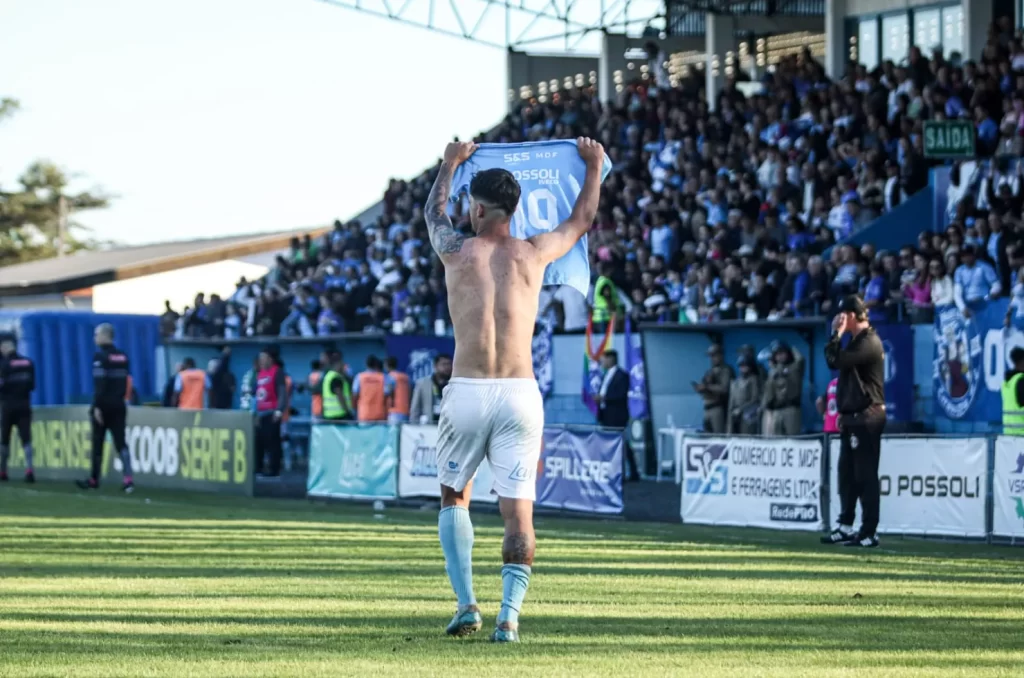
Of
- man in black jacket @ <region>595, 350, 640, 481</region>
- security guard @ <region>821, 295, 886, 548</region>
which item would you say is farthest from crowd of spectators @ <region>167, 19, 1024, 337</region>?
security guard @ <region>821, 295, 886, 548</region>

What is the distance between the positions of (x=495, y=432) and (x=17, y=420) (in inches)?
731

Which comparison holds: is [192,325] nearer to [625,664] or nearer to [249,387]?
[249,387]

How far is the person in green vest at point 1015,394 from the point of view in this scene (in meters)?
18.2

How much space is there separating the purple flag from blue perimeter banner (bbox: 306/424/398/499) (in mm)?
5717

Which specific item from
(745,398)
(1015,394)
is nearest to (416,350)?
(745,398)

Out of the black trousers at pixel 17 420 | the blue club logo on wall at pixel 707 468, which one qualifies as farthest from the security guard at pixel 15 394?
the blue club logo on wall at pixel 707 468

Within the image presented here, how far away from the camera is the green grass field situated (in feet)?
24.1

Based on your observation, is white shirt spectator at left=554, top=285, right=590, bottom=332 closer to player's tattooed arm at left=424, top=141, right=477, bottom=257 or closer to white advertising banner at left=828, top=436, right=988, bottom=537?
white advertising banner at left=828, top=436, right=988, bottom=537

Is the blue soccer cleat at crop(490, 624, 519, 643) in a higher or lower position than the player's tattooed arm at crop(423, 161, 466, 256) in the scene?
lower

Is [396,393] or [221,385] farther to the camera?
[221,385]

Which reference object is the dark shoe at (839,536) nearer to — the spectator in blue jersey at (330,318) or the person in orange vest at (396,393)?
the person in orange vest at (396,393)

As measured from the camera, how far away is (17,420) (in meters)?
25.0

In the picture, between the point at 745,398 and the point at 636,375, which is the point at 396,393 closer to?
the point at 636,375

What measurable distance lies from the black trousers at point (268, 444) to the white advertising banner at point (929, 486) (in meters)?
12.4
